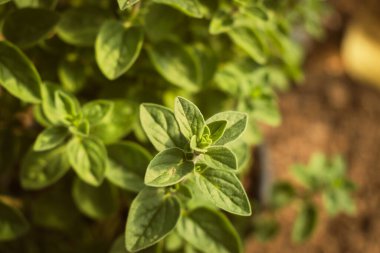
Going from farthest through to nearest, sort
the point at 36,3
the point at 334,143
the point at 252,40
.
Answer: the point at 334,143
the point at 252,40
the point at 36,3

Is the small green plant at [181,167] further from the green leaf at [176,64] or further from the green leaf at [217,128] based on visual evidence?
the green leaf at [176,64]

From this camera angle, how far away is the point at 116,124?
3.82ft

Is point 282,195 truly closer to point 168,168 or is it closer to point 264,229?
point 264,229

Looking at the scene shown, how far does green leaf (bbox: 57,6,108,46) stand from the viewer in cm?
115

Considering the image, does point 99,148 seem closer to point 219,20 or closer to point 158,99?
point 158,99

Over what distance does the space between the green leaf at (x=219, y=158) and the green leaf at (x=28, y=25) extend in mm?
476

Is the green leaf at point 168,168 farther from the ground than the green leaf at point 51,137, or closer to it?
farther from the ground

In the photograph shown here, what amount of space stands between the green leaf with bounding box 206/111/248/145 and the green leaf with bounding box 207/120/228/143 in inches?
0.5

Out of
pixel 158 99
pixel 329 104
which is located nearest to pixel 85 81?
pixel 158 99

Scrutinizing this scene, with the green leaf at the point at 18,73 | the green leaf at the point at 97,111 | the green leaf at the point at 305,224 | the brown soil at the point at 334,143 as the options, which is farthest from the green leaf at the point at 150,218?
the brown soil at the point at 334,143

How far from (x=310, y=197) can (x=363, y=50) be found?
5.13 ft

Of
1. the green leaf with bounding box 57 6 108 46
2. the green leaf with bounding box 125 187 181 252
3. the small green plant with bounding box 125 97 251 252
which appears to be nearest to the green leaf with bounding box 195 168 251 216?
the small green plant with bounding box 125 97 251 252

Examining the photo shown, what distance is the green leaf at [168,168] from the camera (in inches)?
34.0

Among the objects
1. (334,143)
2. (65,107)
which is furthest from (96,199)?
(334,143)
